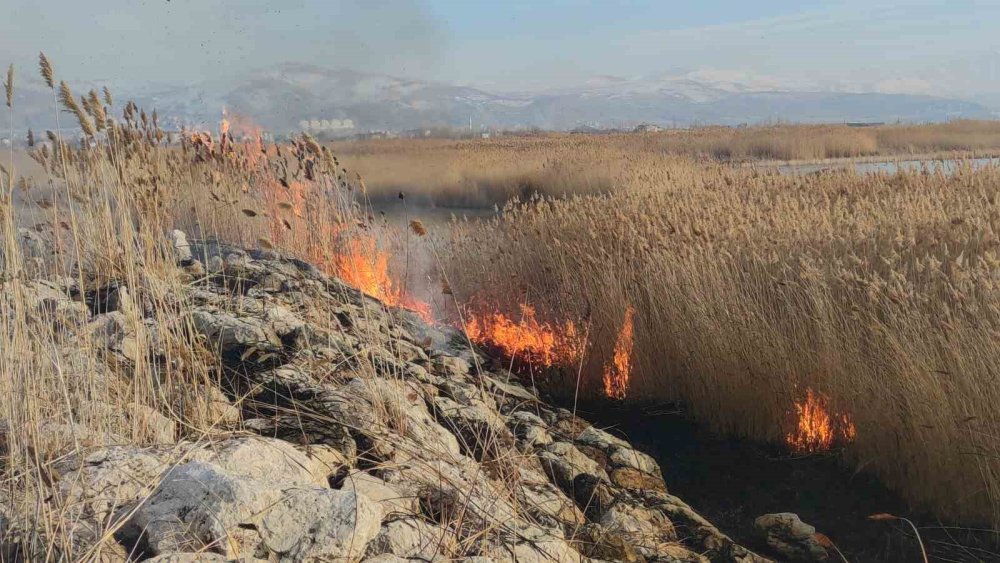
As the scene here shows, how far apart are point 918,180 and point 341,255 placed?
20.6 feet

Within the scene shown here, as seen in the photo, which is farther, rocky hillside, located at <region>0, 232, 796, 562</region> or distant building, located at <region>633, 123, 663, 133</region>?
distant building, located at <region>633, 123, 663, 133</region>

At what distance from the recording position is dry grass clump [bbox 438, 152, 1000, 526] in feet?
12.6

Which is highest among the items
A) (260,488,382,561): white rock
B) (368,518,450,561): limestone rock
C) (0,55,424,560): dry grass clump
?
(0,55,424,560): dry grass clump

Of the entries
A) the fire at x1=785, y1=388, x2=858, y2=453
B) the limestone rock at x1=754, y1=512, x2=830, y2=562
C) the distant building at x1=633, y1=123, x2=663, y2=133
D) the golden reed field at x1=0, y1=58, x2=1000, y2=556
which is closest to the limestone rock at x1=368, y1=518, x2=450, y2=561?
the golden reed field at x1=0, y1=58, x2=1000, y2=556

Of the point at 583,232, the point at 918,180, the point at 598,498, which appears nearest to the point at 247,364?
the point at 598,498

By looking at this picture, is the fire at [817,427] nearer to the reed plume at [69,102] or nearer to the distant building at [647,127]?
the reed plume at [69,102]

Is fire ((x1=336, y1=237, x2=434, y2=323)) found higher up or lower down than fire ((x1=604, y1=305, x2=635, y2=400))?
higher up

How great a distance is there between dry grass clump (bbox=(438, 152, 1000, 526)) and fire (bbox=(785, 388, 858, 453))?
68 mm

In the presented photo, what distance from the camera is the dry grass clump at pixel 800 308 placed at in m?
3.84

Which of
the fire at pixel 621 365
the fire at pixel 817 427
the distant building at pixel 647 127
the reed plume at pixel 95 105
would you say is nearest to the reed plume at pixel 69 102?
the reed plume at pixel 95 105

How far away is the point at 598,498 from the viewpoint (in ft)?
12.4

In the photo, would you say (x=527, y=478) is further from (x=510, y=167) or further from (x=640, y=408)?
(x=510, y=167)

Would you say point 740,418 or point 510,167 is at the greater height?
point 510,167

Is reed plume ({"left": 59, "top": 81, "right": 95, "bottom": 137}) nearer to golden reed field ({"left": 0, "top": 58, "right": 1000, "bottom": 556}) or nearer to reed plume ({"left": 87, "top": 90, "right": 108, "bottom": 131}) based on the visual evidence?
golden reed field ({"left": 0, "top": 58, "right": 1000, "bottom": 556})
